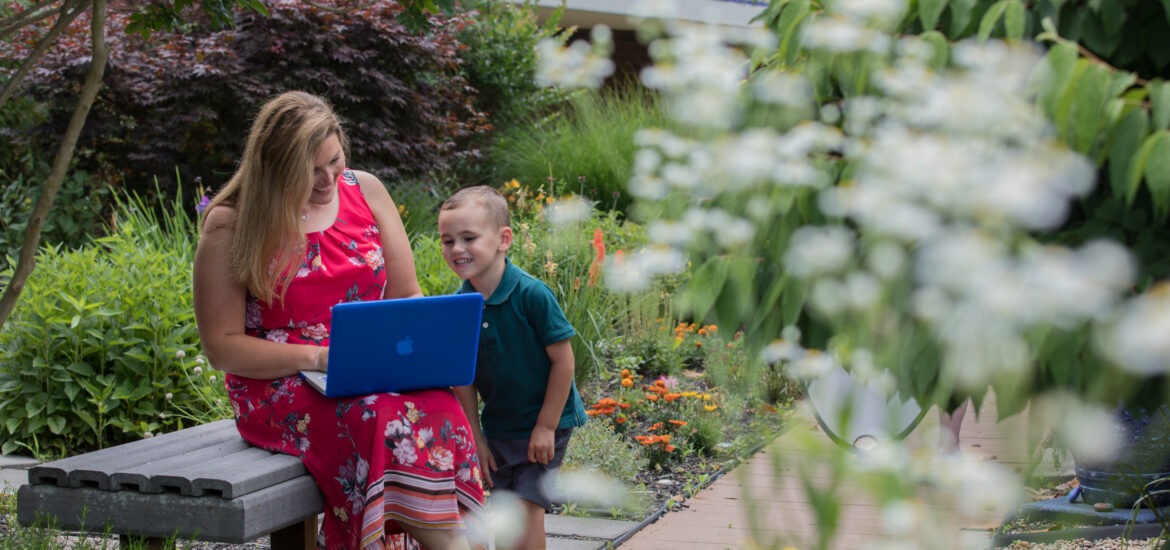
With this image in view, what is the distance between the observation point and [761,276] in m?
1.50

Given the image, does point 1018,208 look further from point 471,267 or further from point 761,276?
point 471,267

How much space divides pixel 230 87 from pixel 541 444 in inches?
218

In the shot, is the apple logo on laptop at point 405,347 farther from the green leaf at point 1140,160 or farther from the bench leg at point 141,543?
the green leaf at point 1140,160

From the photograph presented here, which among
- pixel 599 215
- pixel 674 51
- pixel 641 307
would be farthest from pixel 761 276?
pixel 599 215

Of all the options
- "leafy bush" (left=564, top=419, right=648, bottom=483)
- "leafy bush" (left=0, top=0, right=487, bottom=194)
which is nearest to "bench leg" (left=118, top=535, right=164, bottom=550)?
"leafy bush" (left=564, top=419, right=648, bottom=483)

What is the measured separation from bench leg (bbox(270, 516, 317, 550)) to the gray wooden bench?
11 centimetres

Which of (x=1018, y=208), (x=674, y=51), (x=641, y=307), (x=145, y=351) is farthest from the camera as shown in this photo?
(x=641, y=307)

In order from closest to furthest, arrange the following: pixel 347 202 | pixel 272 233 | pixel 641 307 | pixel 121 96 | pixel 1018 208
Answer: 1. pixel 1018 208
2. pixel 272 233
3. pixel 347 202
4. pixel 641 307
5. pixel 121 96

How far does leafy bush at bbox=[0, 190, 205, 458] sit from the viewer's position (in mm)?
4453

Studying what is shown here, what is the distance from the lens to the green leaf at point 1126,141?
1.20 m

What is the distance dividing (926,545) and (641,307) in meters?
5.21

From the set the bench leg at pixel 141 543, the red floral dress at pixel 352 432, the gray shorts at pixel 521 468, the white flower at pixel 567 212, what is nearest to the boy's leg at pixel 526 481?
the gray shorts at pixel 521 468

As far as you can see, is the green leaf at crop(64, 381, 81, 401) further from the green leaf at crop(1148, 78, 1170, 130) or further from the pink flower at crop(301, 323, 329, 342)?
Answer: the green leaf at crop(1148, 78, 1170, 130)

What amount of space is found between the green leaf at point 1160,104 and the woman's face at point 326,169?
205cm
